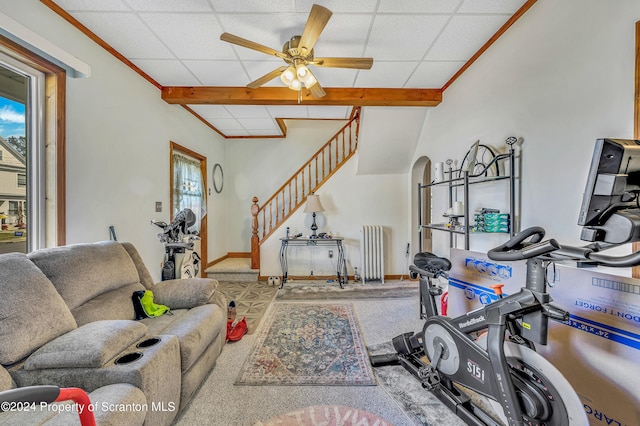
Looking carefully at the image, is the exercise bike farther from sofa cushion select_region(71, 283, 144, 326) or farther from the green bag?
sofa cushion select_region(71, 283, 144, 326)

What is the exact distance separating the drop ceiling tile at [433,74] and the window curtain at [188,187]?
11.2 feet

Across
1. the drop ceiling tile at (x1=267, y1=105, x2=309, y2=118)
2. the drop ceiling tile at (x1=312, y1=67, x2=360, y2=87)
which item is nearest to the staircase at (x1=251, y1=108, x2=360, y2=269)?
the drop ceiling tile at (x1=267, y1=105, x2=309, y2=118)

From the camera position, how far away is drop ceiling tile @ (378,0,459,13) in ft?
6.17

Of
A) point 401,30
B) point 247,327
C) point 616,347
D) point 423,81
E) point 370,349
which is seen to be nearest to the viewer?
point 616,347

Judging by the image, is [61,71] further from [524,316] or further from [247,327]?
[524,316]

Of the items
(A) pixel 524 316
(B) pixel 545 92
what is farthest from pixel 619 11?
(A) pixel 524 316

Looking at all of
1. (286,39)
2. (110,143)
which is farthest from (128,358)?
(286,39)

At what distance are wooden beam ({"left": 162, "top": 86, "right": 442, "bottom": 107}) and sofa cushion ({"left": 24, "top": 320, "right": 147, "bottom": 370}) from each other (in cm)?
274

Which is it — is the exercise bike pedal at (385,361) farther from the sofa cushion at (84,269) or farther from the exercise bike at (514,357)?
the sofa cushion at (84,269)

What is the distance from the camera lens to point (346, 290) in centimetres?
394

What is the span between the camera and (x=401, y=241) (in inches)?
178

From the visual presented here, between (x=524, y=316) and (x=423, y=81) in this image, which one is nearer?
(x=524, y=316)

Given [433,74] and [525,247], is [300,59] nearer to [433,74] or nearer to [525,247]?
[433,74]

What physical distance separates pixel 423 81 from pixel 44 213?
3892 mm
